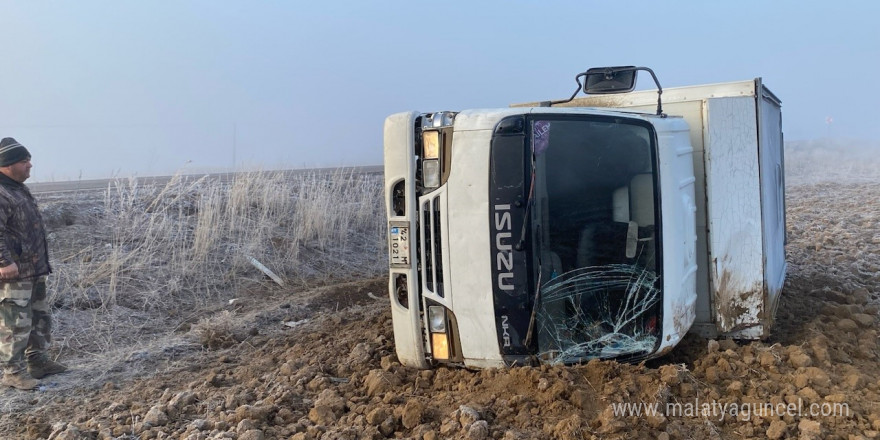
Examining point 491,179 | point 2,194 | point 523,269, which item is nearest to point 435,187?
point 491,179

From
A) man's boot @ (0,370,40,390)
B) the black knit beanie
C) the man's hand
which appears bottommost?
man's boot @ (0,370,40,390)

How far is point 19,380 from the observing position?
4527 millimetres

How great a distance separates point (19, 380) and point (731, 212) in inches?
201

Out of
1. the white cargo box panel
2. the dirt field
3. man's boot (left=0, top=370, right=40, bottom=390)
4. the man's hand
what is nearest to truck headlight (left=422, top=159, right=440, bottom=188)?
the dirt field

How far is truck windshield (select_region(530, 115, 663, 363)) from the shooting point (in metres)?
3.49

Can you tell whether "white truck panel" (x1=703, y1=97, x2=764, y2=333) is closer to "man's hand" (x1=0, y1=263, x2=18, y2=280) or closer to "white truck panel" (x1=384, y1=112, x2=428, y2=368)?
"white truck panel" (x1=384, y1=112, x2=428, y2=368)

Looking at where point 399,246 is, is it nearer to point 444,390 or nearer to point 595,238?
point 444,390

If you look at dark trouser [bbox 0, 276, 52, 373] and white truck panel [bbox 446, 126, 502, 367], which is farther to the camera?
dark trouser [bbox 0, 276, 52, 373]

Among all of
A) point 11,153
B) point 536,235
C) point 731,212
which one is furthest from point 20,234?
point 731,212

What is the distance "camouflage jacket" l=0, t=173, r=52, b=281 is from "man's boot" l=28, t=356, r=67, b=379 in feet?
2.10

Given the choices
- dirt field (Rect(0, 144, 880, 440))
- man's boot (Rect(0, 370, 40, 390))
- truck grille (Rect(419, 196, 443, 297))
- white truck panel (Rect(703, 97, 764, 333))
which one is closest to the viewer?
dirt field (Rect(0, 144, 880, 440))

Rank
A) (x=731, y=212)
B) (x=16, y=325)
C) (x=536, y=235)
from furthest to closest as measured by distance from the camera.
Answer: (x=16, y=325) < (x=731, y=212) < (x=536, y=235)

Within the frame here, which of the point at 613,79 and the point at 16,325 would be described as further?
the point at 16,325

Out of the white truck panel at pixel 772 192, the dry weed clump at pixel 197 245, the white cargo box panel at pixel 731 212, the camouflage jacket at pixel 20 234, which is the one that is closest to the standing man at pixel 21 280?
the camouflage jacket at pixel 20 234
